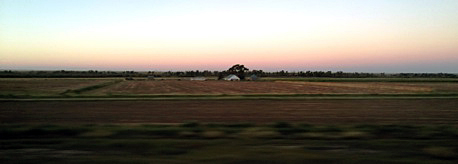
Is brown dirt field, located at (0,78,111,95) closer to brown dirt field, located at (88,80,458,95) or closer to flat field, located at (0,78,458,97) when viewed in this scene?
flat field, located at (0,78,458,97)

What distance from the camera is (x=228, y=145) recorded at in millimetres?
7941

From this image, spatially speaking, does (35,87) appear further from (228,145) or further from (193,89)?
(228,145)

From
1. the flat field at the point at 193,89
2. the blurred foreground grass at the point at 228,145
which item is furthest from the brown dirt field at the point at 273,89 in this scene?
the blurred foreground grass at the point at 228,145

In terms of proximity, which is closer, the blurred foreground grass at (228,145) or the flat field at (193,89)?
the blurred foreground grass at (228,145)

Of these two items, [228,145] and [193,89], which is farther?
[193,89]

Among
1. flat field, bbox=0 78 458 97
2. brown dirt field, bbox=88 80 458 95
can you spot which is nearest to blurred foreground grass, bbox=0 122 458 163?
flat field, bbox=0 78 458 97

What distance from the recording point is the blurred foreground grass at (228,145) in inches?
261

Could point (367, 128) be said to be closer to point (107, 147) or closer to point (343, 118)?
point (343, 118)

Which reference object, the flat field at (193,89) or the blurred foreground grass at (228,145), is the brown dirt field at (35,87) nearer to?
the flat field at (193,89)

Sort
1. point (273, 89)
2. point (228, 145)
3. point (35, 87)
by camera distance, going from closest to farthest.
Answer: point (228, 145)
point (273, 89)
point (35, 87)

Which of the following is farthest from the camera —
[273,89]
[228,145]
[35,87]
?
[35,87]

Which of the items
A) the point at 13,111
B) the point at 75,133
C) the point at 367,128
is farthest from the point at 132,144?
the point at 13,111

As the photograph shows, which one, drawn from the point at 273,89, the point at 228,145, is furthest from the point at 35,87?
the point at 228,145

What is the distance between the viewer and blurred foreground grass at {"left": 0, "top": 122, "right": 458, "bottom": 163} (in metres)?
6.62
